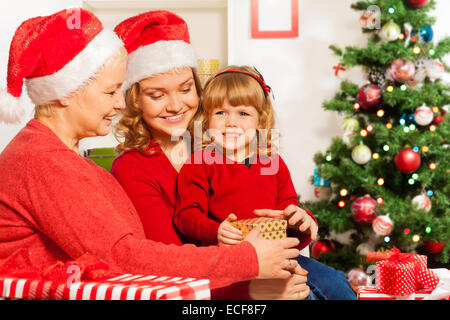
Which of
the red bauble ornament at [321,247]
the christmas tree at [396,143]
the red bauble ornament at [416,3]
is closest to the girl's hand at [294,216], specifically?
the christmas tree at [396,143]

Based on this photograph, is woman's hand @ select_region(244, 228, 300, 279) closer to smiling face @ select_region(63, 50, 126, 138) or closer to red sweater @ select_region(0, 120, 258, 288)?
red sweater @ select_region(0, 120, 258, 288)

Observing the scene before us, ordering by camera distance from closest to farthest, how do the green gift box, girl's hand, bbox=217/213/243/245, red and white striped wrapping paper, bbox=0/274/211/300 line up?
red and white striped wrapping paper, bbox=0/274/211/300
girl's hand, bbox=217/213/243/245
the green gift box

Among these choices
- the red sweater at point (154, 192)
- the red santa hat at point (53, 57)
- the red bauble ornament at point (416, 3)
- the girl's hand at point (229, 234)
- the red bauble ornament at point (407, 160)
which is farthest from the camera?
the red bauble ornament at point (416, 3)

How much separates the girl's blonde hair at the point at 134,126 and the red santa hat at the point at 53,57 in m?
0.34

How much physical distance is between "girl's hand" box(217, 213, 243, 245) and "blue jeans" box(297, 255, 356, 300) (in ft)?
1.17

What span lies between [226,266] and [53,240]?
0.35m

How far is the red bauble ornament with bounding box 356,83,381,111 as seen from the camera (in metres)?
3.09

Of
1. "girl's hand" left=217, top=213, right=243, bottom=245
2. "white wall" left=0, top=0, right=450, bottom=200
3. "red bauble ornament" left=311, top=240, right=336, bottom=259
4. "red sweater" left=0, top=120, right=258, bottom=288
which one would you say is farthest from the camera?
"white wall" left=0, top=0, right=450, bottom=200

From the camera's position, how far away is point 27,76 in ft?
3.75

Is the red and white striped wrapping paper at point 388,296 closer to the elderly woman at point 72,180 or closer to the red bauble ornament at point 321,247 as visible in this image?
the elderly woman at point 72,180

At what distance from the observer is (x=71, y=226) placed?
968 mm

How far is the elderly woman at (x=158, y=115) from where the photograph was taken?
4.77 ft

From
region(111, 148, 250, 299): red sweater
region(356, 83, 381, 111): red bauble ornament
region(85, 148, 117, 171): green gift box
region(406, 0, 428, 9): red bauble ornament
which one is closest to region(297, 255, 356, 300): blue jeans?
region(111, 148, 250, 299): red sweater

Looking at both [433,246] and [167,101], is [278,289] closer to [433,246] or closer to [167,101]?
[167,101]
